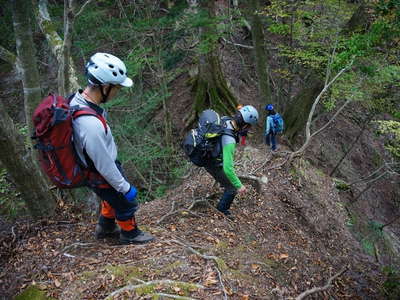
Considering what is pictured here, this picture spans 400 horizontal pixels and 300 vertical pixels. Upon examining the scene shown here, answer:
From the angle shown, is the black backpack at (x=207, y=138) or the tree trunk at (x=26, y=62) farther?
the tree trunk at (x=26, y=62)

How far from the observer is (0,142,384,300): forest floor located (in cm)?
332

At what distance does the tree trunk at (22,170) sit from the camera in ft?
11.5

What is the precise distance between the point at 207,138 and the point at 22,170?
7.83 feet

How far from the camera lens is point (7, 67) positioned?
1731cm

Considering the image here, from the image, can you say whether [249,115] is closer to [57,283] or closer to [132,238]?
[132,238]

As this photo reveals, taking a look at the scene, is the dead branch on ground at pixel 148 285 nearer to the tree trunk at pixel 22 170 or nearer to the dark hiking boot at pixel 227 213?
the tree trunk at pixel 22 170

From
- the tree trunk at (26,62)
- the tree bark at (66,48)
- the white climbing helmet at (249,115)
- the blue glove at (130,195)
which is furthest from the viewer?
the tree trunk at (26,62)

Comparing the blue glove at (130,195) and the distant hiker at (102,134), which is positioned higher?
the distant hiker at (102,134)

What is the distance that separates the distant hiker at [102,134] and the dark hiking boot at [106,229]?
1.26ft

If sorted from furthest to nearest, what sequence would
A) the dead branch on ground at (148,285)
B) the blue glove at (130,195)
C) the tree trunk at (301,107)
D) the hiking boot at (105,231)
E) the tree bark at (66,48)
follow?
the tree trunk at (301,107) < the tree bark at (66,48) < the hiking boot at (105,231) < the blue glove at (130,195) < the dead branch on ground at (148,285)

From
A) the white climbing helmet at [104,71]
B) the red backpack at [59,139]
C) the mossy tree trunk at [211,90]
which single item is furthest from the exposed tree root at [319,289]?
the mossy tree trunk at [211,90]

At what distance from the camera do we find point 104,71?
10.3 feet

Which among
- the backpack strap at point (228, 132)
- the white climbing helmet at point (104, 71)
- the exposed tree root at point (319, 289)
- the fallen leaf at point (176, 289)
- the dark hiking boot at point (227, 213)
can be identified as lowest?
the exposed tree root at point (319, 289)

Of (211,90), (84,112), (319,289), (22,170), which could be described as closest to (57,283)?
(22,170)
